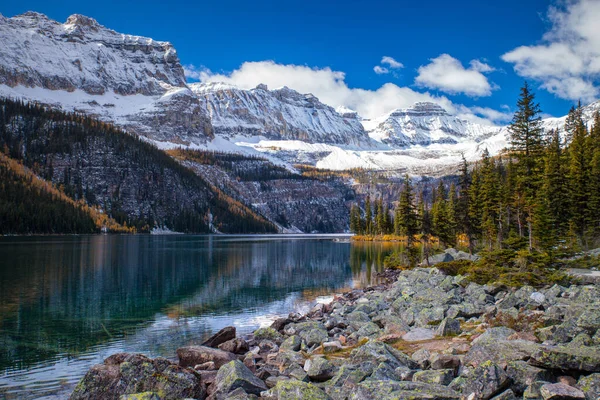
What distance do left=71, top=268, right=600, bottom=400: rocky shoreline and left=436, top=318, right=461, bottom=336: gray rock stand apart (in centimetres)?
4

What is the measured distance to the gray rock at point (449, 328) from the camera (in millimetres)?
16469

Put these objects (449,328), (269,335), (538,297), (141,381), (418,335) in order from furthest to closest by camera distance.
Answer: (269,335)
(538,297)
(418,335)
(449,328)
(141,381)

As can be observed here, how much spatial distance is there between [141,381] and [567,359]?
9.48 m

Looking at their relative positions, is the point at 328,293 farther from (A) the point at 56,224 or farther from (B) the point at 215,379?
(A) the point at 56,224

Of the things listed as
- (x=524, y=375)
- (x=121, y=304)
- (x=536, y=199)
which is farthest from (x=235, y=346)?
(x=536, y=199)

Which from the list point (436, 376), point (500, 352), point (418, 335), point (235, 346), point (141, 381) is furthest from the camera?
point (235, 346)

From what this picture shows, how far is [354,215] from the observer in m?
174

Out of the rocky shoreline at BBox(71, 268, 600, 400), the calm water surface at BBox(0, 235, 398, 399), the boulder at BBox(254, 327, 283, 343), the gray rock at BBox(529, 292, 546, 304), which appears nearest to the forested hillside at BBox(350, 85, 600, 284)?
the gray rock at BBox(529, 292, 546, 304)

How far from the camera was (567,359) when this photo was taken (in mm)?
8734

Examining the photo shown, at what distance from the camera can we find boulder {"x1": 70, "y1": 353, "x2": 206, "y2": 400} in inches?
430

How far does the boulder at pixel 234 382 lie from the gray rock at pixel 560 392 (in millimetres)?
6273

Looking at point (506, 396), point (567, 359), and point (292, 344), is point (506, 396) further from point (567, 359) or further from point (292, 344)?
point (292, 344)

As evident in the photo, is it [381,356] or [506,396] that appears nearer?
→ [506,396]

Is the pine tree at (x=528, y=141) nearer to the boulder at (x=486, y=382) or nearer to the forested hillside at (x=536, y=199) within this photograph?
the forested hillside at (x=536, y=199)
